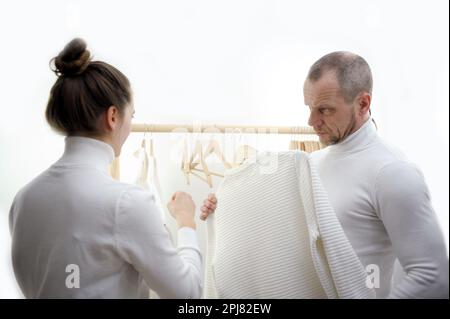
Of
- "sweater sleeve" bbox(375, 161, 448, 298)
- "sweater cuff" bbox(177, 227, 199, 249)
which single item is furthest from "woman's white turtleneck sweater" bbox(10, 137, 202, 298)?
"sweater sleeve" bbox(375, 161, 448, 298)

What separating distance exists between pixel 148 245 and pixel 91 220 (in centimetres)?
10

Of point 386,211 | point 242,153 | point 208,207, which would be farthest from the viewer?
point 242,153


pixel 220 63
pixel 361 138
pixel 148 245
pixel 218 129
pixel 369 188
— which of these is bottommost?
pixel 148 245

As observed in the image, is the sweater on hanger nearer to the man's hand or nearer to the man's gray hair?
the man's hand

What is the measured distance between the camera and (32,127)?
3.30 feet

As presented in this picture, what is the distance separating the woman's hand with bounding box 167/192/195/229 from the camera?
808 mm

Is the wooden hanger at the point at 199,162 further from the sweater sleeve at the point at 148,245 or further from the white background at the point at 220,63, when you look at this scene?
the sweater sleeve at the point at 148,245

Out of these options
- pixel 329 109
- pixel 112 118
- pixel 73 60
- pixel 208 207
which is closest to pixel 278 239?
pixel 208 207

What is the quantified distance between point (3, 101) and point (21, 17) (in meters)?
0.18

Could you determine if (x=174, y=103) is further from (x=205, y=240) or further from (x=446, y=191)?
(x=446, y=191)

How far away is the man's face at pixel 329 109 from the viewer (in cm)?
88

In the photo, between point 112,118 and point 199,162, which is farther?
point 199,162

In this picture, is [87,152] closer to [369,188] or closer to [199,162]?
[199,162]

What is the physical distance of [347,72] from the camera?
0.88 meters
